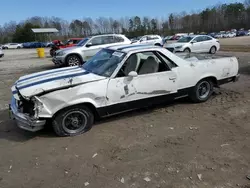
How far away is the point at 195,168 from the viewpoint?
10.8ft

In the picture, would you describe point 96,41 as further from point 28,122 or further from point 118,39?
point 28,122

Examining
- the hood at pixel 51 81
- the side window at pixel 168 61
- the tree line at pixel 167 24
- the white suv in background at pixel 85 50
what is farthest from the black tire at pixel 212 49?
the tree line at pixel 167 24

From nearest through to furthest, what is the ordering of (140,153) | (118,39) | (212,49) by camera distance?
1. (140,153)
2. (118,39)
3. (212,49)

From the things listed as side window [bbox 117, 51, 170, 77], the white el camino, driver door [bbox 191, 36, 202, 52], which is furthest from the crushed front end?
driver door [bbox 191, 36, 202, 52]

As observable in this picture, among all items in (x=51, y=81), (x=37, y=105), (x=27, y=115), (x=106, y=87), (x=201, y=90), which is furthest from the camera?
(x=201, y=90)

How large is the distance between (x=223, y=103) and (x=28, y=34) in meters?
73.4

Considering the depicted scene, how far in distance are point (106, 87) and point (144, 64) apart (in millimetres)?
1082

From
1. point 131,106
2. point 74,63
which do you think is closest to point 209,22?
point 74,63

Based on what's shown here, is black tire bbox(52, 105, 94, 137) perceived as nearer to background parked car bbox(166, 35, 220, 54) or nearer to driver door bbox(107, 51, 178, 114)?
driver door bbox(107, 51, 178, 114)

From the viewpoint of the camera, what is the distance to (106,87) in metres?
4.49

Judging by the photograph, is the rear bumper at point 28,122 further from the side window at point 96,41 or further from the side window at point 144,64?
the side window at point 96,41

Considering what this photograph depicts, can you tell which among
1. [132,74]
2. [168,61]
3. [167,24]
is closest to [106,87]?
[132,74]

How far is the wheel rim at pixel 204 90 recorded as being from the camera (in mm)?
5906

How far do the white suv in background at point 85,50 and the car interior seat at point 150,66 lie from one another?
8.15 m
